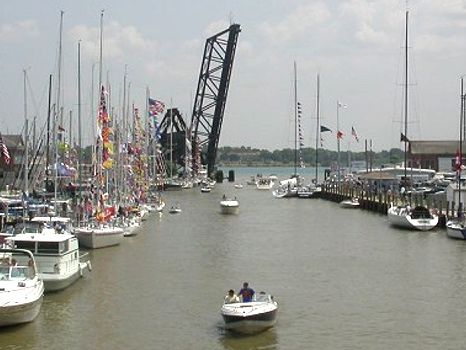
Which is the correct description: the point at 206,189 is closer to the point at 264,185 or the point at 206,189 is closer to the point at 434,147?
the point at 264,185

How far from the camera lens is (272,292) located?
102 feet

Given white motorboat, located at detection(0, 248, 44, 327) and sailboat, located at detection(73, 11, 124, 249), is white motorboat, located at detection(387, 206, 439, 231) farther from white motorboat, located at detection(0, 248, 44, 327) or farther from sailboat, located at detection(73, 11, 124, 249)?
white motorboat, located at detection(0, 248, 44, 327)

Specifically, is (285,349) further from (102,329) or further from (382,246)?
(382,246)

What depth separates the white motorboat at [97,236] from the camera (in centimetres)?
4225

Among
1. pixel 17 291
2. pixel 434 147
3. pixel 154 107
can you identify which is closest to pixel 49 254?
pixel 17 291

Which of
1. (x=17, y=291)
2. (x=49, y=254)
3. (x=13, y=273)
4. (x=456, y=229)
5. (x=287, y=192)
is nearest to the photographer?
(x=17, y=291)

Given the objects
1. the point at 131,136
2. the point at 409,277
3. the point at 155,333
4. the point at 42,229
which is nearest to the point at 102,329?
the point at 155,333

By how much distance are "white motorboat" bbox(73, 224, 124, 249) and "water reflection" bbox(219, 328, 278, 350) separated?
1982cm

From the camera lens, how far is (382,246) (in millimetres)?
46656

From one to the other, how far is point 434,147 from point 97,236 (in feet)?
354

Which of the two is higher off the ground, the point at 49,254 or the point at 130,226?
the point at 49,254

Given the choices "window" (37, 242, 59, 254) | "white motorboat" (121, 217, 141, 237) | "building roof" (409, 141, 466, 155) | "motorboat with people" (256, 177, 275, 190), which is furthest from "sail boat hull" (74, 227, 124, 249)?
"building roof" (409, 141, 466, 155)

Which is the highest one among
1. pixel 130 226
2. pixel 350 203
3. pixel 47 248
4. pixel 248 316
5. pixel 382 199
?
pixel 47 248

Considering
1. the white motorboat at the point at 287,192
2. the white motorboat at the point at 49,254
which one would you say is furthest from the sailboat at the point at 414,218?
the white motorboat at the point at 287,192
